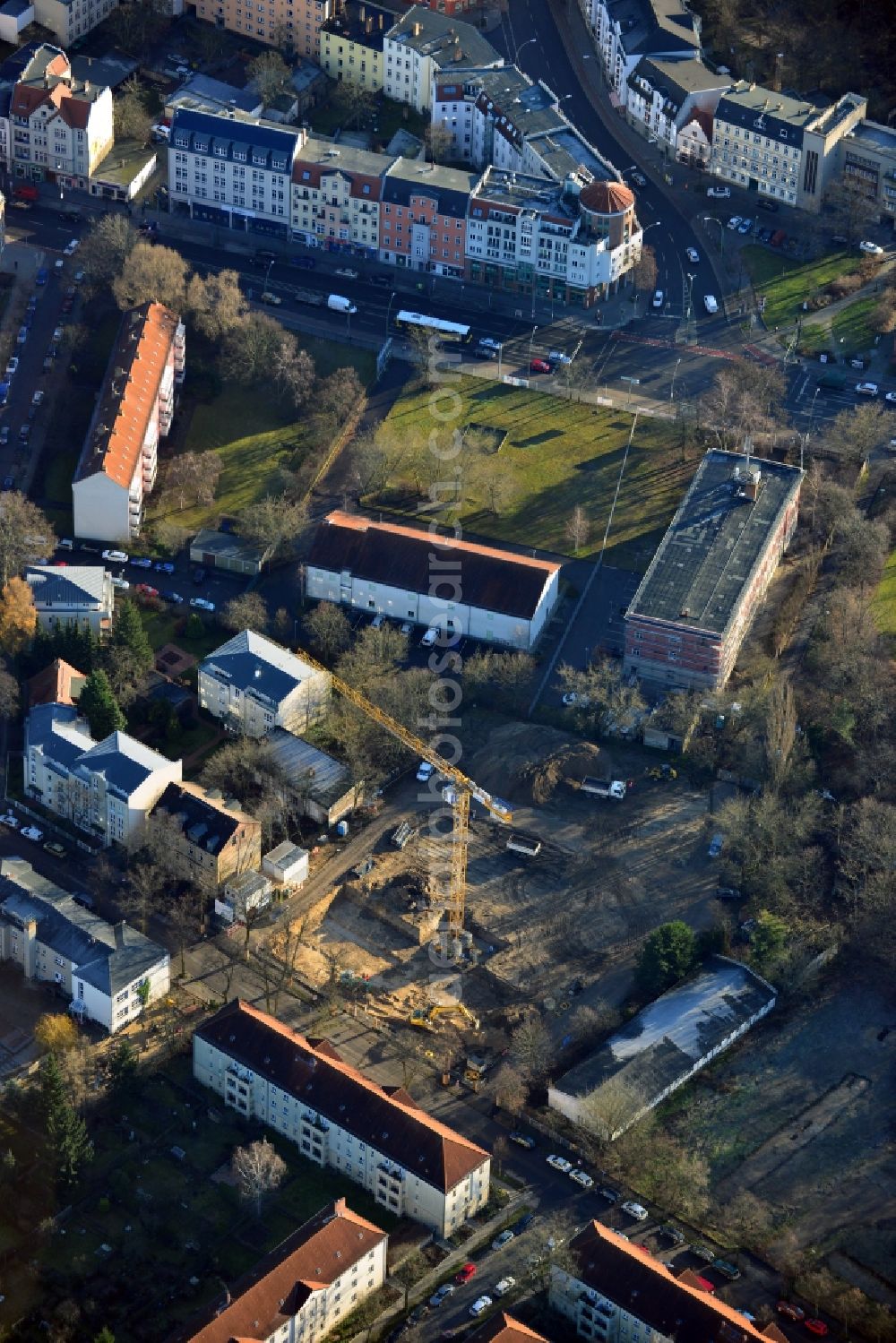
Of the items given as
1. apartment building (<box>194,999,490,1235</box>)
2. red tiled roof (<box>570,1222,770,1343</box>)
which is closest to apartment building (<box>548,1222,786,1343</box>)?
red tiled roof (<box>570,1222,770,1343</box>)

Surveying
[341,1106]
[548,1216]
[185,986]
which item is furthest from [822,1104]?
[185,986]

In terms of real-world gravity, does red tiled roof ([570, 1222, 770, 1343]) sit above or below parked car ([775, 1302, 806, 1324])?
above

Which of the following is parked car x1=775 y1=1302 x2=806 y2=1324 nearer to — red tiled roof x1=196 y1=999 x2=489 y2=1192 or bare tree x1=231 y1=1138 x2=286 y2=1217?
red tiled roof x1=196 y1=999 x2=489 y2=1192

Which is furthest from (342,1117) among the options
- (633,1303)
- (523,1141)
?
(633,1303)

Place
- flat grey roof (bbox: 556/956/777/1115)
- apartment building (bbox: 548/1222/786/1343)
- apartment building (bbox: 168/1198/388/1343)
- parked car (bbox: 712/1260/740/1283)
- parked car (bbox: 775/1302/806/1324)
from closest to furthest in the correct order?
apartment building (bbox: 168/1198/388/1343)
apartment building (bbox: 548/1222/786/1343)
parked car (bbox: 775/1302/806/1324)
parked car (bbox: 712/1260/740/1283)
flat grey roof (bbox: 556/956/777/1115)

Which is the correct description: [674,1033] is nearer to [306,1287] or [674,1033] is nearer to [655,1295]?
[655,1295]

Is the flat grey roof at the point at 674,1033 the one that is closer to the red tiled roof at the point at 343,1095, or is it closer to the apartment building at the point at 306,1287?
the red tiled roof at the point at 343,1095
